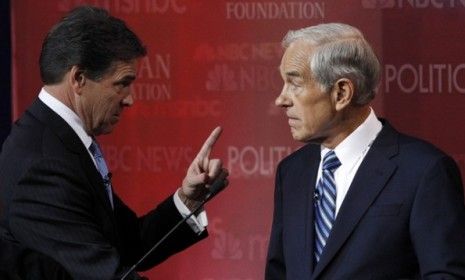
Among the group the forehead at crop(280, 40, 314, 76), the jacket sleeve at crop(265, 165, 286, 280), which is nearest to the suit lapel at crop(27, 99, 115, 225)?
the jacket sleeve at crop(265, 165, 286, 280)

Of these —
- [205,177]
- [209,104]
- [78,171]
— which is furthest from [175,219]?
[209,104]

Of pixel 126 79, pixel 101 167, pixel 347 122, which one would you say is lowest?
pixel 101 167

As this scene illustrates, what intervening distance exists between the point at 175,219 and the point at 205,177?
23cm

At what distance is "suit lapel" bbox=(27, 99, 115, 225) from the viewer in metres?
2.86

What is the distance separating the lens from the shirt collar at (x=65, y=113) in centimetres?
290

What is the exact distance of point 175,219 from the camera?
3.24 metres

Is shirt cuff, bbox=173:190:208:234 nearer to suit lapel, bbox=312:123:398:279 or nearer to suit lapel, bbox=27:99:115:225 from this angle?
suit lapel, bbox=27:99:115:225

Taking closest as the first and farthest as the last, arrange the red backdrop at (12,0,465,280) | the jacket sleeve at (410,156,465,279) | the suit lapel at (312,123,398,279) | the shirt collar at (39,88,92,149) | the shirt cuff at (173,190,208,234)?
the jacket sleeve at (410,156,465,279) → the suit lapel at (312,123,398,279) → the shirt collar at (39,88,92,149) → the shirt cuff at (173,190,208,234) → the red backdrop at (12,0,465,280)

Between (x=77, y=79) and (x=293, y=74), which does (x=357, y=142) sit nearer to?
(x=293, y=74)

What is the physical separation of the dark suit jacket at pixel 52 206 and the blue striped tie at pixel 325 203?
48cm

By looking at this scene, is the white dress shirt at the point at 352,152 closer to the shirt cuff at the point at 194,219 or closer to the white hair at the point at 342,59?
the white hair at the point at 342,59

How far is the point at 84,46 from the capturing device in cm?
287

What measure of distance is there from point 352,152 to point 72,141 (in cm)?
69

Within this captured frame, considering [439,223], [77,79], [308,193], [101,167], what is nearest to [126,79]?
[77,79]
